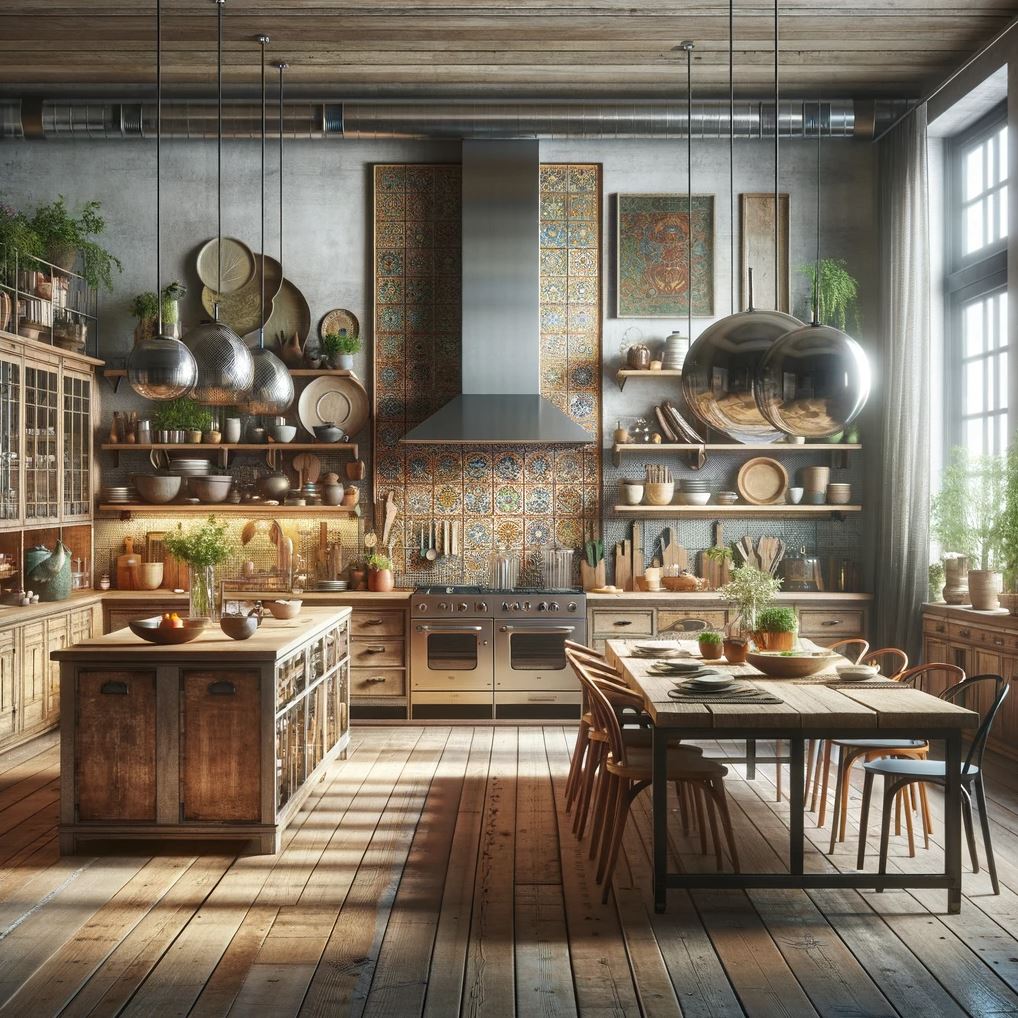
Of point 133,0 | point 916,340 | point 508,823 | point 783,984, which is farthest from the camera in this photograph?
point 916,340

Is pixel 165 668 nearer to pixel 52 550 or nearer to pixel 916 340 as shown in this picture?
pixel 52 550

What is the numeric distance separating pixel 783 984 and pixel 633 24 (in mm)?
5670

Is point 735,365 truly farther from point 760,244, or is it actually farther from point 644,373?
point 760,244

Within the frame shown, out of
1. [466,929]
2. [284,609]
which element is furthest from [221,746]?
[466,929]

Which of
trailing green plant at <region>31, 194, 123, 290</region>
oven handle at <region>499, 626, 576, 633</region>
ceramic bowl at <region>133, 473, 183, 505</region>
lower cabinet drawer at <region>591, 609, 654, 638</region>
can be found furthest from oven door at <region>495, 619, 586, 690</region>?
trailing green plant at <region>31, 194, 123, 290</region>

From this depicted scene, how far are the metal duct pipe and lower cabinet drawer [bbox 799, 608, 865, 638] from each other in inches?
143

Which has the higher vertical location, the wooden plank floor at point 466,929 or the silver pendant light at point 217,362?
the silver pendant light at point 217,362

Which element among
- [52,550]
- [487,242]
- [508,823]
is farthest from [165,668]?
[487,242]

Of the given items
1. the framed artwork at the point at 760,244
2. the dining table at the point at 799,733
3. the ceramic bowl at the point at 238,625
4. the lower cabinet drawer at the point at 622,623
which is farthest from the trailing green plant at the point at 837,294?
the ceramic bowl at the point at 238,625

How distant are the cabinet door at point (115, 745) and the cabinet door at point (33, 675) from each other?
2486 mm

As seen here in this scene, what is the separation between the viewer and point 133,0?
629 centimetres

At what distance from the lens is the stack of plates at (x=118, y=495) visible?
821cm

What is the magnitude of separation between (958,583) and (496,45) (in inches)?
191

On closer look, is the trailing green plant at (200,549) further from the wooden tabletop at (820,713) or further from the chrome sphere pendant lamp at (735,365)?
the chrome sphere pendant lamp at (735,365)
